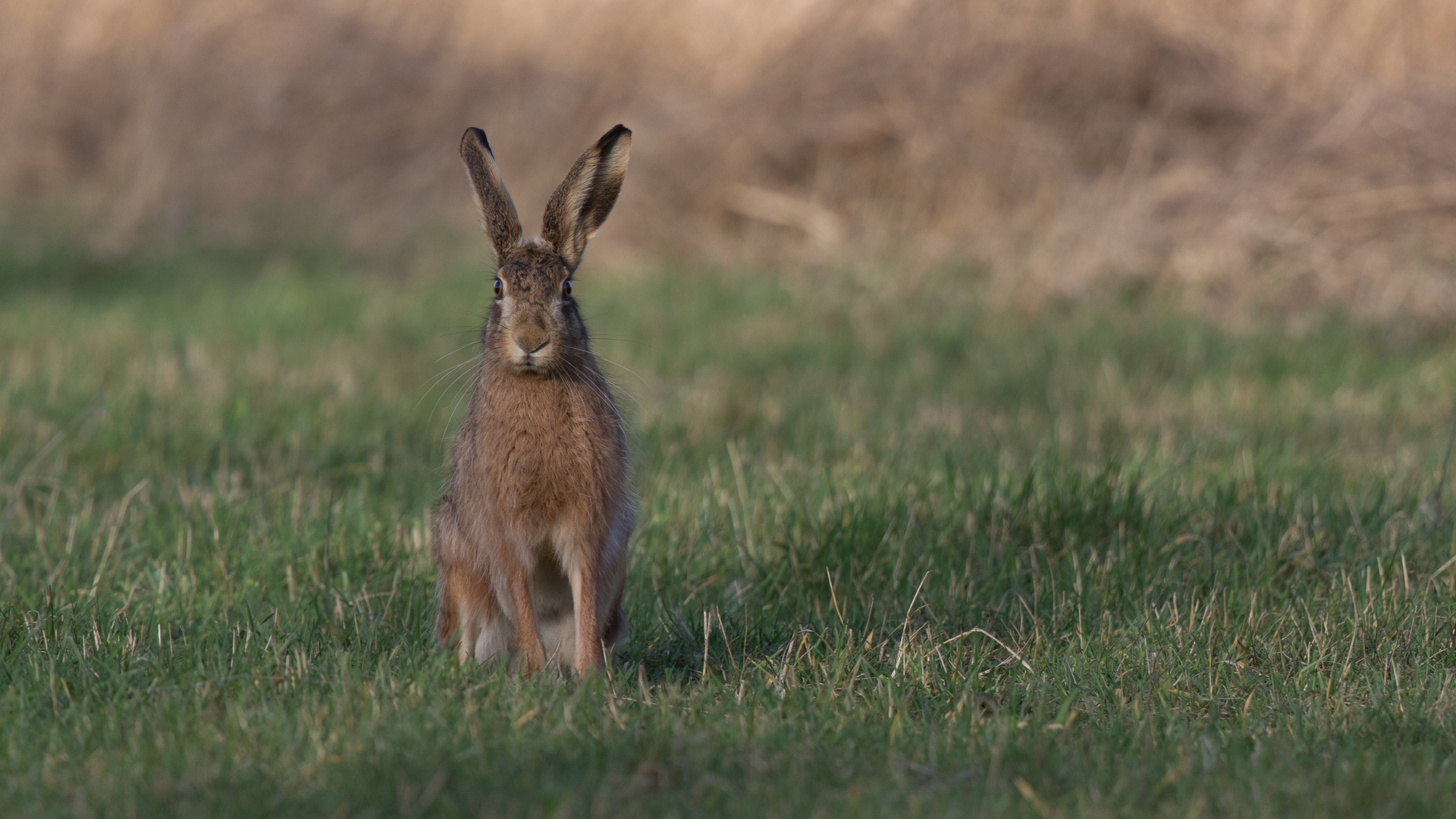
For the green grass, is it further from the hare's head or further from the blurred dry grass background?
the blurred dry grass background

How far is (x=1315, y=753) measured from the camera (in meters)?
3.19

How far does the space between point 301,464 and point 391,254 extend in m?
6.81

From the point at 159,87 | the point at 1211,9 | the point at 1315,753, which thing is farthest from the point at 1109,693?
the point at 159,87

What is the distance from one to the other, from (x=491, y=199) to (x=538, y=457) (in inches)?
27.5

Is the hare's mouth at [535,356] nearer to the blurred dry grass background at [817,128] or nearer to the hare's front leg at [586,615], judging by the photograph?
the hare's front leg at [586,615]

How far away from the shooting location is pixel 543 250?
3832mm

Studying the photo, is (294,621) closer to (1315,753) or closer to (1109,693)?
(1109,693)

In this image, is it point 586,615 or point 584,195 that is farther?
point 584,195

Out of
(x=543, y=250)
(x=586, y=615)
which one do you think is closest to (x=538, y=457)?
(x=586, y=615)

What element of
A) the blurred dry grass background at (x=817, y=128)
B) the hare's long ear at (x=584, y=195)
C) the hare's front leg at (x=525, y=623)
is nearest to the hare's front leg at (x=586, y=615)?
the hare's front leg at (x=525, y=623)

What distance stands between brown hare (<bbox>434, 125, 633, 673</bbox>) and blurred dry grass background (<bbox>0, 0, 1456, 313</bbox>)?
20.1 feet

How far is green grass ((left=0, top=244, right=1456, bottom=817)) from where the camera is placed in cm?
302

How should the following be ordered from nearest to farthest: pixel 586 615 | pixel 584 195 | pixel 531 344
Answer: pixel 531 344, pixel 586 615, pixel 584 195

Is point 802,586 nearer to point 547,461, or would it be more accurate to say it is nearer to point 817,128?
point 547,461
